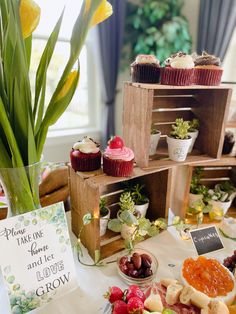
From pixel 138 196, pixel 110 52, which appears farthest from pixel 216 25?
pixel 138 196

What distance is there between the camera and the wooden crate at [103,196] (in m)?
0.73

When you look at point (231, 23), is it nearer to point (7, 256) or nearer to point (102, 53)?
point (102, 53)

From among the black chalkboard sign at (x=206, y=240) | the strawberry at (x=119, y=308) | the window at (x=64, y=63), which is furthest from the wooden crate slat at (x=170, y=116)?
the window at (x=64, y=63)

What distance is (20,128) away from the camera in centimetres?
56

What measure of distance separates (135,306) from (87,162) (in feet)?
1.34

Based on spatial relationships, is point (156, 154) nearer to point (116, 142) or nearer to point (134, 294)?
point (116, 142)

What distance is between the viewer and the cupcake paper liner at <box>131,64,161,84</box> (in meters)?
0.80

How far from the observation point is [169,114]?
1004 mm

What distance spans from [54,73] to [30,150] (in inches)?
71.5

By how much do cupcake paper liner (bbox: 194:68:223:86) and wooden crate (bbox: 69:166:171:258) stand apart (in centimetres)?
33

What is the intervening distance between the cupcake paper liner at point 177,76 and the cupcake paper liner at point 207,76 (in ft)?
0.14

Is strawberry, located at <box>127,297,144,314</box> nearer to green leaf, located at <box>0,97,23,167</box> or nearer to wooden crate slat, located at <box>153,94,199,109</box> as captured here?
green leaf, located at <box>0,97,23,167</box>

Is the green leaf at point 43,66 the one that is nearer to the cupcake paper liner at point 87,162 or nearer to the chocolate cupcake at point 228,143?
the cupcake paper liner at point 87,162

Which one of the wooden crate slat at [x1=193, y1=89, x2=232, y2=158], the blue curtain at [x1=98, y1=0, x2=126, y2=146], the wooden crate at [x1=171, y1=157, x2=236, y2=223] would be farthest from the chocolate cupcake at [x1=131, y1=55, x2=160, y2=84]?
the blue curtain at [x1=98, y1=0, x2=126, y2=146]
